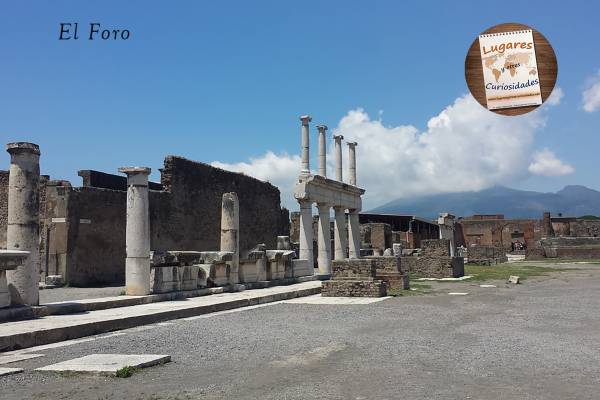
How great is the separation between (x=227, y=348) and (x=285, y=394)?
272cm

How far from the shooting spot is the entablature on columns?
21.8 m

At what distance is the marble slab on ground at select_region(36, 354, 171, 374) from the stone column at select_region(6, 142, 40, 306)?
3780 millimetres

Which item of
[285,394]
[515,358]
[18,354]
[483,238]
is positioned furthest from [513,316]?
[483,238]

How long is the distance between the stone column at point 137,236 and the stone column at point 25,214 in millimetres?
2889

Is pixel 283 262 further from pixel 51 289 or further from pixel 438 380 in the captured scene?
pixel 438 380

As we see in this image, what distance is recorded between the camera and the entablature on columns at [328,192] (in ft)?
71.6

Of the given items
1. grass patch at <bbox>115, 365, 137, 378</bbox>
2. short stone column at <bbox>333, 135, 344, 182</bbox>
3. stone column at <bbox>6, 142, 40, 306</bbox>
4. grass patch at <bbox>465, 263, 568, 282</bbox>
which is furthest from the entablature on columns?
grass patch at <bbox>115, 365, 137, 378</bbox>

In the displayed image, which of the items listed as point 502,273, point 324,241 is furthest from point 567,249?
point 324,241

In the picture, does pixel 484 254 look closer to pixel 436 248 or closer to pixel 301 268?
pixel 436 248

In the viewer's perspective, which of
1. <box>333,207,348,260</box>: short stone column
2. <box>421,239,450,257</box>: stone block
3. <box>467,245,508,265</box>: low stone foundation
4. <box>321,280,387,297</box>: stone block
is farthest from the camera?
<box>467,245,508,265</box>: low stone foundation

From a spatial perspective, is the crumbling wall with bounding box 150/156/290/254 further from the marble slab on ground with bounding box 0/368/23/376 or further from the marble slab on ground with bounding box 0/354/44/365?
the marble slab on ground with bounding box 0/368/23/376

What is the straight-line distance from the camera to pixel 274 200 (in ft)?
103

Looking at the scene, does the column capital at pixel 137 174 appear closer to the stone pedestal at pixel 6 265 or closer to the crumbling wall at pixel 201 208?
the stone pedestal at pixel 6 265

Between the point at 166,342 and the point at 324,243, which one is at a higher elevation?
the point at 324,243
